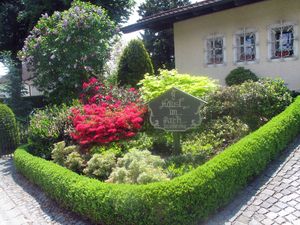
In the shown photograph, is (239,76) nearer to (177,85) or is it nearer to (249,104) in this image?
(249,104)

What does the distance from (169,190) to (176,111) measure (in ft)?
7.48

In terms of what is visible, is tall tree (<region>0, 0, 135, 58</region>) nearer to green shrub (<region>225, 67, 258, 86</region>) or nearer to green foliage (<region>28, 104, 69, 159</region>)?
green shrub (<region>225, 67, 258, 86</region>)

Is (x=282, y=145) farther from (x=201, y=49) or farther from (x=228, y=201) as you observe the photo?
(x=201, y=49)

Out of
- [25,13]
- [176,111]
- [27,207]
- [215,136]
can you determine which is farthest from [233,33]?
[25,13]

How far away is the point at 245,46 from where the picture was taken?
1098cm

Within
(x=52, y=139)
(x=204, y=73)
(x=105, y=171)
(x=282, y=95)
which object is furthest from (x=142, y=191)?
(x=204, y=73)

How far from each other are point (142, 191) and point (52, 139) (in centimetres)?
408

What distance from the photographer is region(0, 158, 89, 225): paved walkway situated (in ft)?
15.7

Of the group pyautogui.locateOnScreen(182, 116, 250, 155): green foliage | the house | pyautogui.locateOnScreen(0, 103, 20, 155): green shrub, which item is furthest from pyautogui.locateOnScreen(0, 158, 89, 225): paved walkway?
the house

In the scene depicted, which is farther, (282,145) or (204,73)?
(204,73)

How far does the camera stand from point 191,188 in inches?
155

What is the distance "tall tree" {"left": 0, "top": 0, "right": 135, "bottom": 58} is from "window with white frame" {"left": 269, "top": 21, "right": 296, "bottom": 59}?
8.57m

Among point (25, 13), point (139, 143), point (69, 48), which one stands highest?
point (25, 13)

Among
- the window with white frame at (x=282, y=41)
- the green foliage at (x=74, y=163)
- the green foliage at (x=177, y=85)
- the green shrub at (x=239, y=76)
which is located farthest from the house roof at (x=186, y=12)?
the green foliage at (x=74, y=163)
